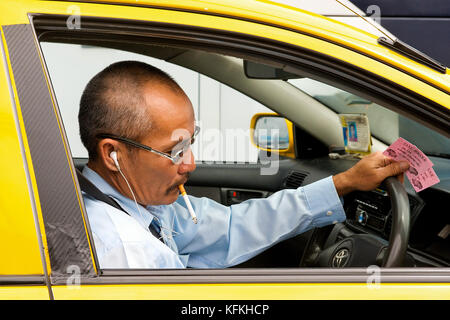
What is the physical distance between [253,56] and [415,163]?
55 cm

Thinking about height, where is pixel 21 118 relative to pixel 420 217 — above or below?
above

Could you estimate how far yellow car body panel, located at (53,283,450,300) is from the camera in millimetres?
1077

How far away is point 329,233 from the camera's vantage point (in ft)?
6.88

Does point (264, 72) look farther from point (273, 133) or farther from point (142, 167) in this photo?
point (273, 133)

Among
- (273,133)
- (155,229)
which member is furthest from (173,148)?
(273,133)

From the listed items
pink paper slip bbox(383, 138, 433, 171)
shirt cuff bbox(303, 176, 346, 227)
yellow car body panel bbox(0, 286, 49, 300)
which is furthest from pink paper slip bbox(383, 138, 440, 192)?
yellow car body panel bbox(0, 286, 49, 300)

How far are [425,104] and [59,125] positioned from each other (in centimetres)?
72

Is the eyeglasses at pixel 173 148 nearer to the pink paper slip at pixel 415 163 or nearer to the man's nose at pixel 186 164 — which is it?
the man's nose at pixel 186 164

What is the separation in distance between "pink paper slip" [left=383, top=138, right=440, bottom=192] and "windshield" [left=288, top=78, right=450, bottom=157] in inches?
2.6

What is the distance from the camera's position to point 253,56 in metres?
1.25

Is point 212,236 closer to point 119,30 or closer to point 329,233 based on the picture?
point 329,233
